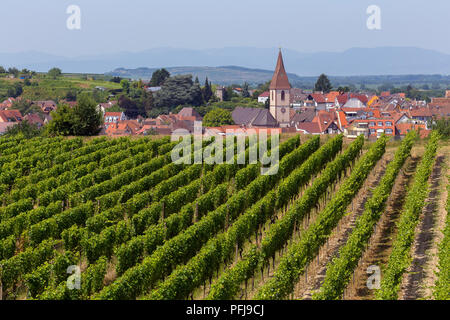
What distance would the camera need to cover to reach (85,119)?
140ft

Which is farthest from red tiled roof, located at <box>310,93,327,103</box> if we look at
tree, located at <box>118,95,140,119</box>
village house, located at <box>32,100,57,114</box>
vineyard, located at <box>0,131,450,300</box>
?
vineyard, located at <box>0,131,450,300</box>

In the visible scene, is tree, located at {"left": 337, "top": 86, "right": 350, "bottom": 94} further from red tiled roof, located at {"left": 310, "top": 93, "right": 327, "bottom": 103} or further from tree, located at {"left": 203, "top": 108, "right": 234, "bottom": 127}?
tree, located at {"left": 203, "top": 108, "right": 234, "bottom": 127}

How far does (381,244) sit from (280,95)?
229ft

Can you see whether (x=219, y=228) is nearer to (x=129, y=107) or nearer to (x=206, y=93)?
(x=129, y=107)

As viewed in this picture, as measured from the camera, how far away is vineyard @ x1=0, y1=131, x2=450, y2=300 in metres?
16.0

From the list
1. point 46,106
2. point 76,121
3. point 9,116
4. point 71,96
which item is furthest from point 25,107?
point 76,121

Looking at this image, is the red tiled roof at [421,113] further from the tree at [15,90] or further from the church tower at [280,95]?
the tree at [15,90]

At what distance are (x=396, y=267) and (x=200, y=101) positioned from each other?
127 m

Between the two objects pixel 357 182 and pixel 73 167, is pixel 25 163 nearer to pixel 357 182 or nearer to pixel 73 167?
pixel 73 167

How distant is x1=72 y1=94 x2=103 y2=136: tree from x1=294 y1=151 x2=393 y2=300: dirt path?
23.5 metres

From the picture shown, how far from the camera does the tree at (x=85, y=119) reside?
138 feet

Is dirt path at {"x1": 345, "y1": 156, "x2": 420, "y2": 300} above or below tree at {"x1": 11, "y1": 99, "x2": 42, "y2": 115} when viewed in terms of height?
below
